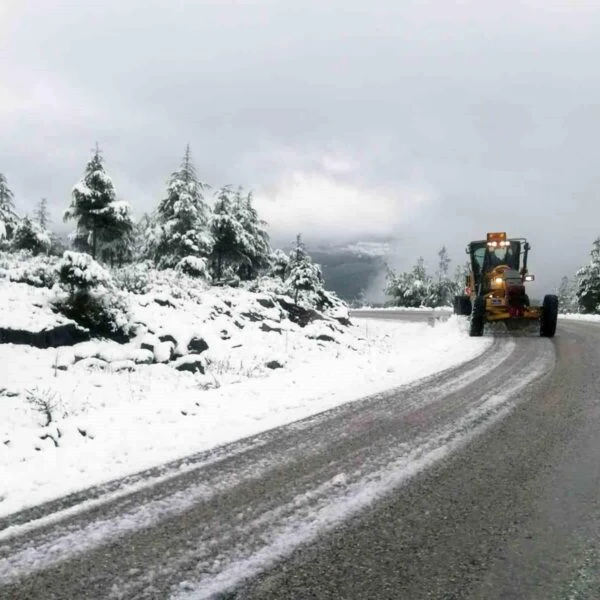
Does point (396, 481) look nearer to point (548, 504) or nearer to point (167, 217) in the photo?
point (548, 504)

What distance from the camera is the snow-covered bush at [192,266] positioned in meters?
20.2

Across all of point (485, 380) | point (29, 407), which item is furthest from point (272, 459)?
point (485, 380)

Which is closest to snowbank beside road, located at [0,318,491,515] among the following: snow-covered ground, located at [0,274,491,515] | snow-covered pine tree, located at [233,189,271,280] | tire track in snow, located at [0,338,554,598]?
snow-covered ground, located at [0,274,491,515]

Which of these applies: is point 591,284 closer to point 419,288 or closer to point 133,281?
point 419,288

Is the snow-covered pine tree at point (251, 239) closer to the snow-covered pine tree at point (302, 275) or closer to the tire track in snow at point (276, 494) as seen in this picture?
the snow-covered pine tree at point (302, 275)

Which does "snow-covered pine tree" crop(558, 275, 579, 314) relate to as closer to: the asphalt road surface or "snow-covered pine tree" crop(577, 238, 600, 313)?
"snow-covered pine tree" crop(577, 238, 600, 313)

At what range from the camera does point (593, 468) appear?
4043mm

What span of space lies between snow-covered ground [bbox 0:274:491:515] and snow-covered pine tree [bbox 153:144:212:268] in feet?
27.9

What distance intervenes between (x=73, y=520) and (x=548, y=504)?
3.19 m

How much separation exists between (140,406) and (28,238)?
22652 millimetres

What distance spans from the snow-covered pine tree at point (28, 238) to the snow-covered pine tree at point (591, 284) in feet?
133

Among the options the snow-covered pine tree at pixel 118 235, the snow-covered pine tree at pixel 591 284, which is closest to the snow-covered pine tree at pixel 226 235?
the snow-covered pine tree at pixel 118 235

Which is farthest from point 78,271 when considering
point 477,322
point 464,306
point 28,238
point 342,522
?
point 28,238

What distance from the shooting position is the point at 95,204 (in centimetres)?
2083
